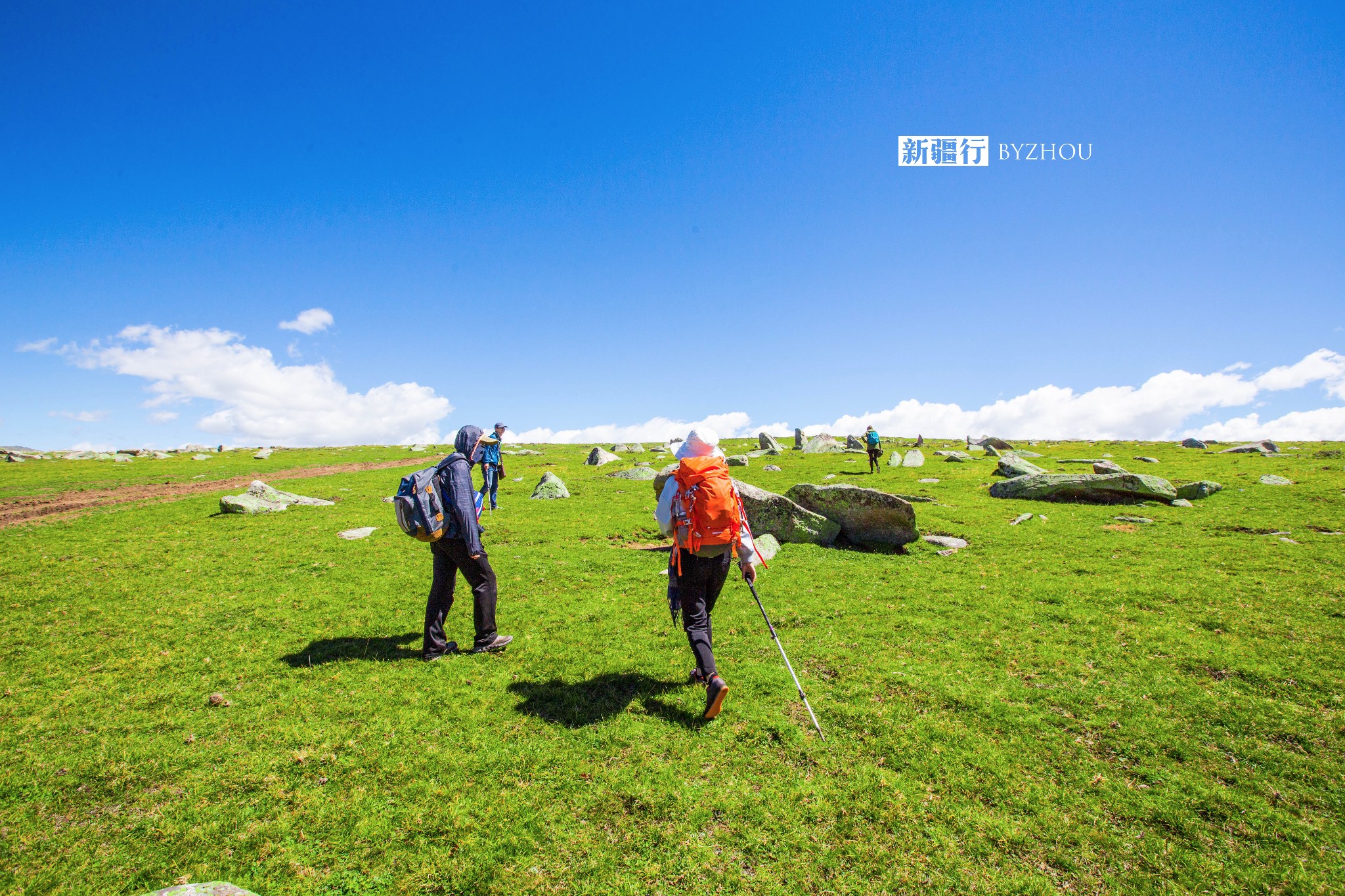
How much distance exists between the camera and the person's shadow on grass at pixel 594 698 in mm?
8516

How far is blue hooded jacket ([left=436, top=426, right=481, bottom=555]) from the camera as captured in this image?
9.85 metres

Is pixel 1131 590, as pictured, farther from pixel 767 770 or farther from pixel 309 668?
pixel 309 668

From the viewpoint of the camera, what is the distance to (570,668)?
33.9 feet

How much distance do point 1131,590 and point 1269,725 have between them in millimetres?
6992

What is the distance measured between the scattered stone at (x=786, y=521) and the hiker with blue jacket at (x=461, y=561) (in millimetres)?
11566

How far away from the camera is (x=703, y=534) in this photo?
27.1 feet

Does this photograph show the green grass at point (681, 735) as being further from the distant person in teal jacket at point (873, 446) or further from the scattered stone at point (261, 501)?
the distant person in teal jacket at point (873, 446)

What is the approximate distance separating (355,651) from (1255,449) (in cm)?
8413

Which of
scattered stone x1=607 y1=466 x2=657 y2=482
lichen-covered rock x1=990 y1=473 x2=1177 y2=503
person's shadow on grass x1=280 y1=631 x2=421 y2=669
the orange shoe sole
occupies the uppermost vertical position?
scattered stone x1=607 y1=466 x2=657 y2=482

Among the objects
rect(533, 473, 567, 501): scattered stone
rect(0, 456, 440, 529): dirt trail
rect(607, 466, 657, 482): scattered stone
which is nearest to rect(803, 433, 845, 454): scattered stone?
rect(607, 466, 657, 482): scattered stone

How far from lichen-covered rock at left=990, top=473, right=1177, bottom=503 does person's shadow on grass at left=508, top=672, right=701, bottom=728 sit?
28.4 meters

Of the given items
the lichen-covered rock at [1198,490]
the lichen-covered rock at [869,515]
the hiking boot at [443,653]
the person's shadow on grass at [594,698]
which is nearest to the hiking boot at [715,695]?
the person's shadow on grass at [594,698]

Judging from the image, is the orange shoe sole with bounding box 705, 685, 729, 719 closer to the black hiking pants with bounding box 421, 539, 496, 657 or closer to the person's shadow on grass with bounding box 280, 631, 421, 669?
the black hiking pants with bounding box 421, 539, 496, 657

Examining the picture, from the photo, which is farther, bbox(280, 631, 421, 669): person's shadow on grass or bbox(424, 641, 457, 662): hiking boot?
bbox(280, 631, 421, 669): person's shadow on grass
